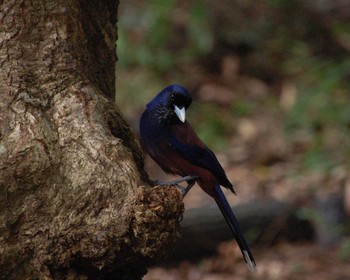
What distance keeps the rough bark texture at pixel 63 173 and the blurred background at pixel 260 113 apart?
288 cm

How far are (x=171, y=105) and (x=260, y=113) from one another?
516cm

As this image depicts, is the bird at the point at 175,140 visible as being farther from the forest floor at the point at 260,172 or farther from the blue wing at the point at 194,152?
the forest floor at the point at 260,172

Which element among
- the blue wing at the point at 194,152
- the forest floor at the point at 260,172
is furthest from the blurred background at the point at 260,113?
the blue wing at the point at 194,152

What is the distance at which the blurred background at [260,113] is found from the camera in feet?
21.2

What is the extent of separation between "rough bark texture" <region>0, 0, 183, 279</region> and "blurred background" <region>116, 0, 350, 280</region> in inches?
113

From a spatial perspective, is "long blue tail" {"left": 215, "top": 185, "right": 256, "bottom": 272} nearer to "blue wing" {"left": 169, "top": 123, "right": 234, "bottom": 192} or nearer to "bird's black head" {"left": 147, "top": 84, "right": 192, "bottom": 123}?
"blue wing" {"left": 169, "top": 123, "right": 234, "bottom": 192}

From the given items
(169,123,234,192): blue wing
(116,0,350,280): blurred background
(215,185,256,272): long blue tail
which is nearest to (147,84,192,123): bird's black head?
(169,123,234,192): blue wing

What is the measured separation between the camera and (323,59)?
9.31 metres

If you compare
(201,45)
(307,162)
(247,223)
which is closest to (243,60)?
(201,45)

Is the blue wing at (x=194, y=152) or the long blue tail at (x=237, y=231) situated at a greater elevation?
the blue wing at (x=194, y=152)

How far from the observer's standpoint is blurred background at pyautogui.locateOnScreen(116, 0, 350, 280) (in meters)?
6.45

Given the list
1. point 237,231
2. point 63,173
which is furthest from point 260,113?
point 63,173

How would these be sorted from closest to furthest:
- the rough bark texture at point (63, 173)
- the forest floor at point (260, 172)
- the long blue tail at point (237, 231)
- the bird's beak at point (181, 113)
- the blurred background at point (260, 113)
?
the rough bark texture at point (63, 173)
the bird's beak at point (181, 113)
the long blue tail at point (237, 231)
the forest floor at point (260, 172)
the blurred background at point (260, 113)

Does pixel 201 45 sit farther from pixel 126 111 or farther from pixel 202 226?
pixel 202 226
